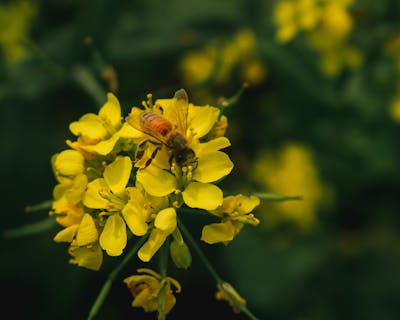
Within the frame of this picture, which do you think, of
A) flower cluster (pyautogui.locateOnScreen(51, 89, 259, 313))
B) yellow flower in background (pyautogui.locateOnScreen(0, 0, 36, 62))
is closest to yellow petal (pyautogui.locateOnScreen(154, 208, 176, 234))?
flower cluster (pyautogui.locateOnScreen(51, 89, 259, 313))

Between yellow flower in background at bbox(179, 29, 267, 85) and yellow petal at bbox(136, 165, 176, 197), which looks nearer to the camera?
yellow petal at bbox(136, 165, 176, 197)

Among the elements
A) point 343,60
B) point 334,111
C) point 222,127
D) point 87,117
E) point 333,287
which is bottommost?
point 333,287

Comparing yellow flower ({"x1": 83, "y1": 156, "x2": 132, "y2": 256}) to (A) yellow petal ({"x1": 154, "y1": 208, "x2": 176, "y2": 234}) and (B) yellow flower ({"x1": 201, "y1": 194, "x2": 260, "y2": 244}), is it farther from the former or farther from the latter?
(B) yellow flower ({"x1": 201, "y1": 194, "x2": 260, "y2": 244})

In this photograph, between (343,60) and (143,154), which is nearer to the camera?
(143,154)

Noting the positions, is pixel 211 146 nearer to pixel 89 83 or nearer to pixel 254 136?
pixel 89 83

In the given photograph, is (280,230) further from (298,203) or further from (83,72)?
(83,72)

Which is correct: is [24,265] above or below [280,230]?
above

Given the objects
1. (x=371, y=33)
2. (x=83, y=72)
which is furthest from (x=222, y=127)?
(x=371, y=33)
